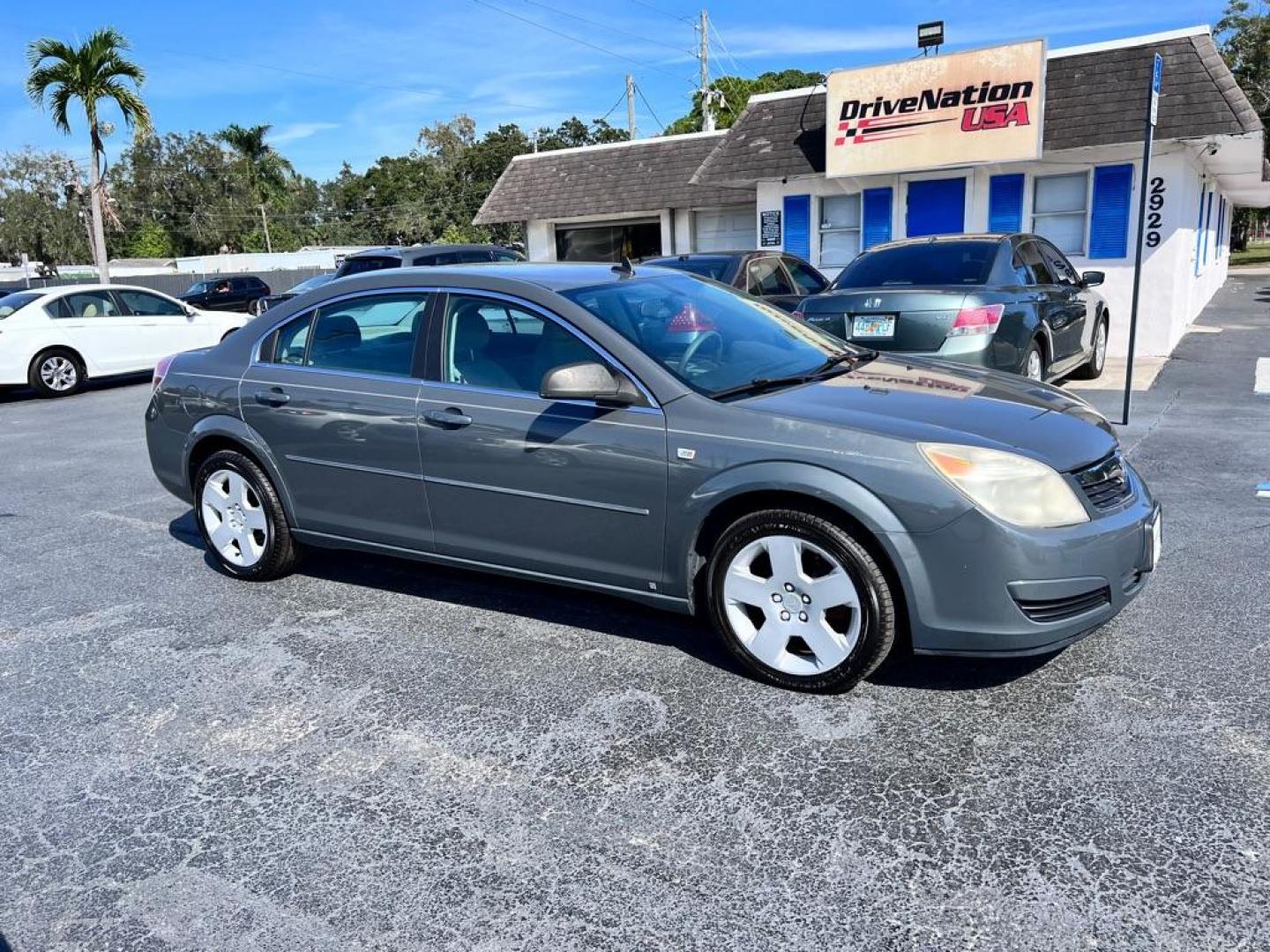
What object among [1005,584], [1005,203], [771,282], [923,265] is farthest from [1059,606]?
[1005,203]

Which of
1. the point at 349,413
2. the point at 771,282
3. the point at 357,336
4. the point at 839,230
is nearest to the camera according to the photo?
the point at 349,413

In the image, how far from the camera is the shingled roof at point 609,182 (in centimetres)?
2058

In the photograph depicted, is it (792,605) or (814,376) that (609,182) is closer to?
(814,376)

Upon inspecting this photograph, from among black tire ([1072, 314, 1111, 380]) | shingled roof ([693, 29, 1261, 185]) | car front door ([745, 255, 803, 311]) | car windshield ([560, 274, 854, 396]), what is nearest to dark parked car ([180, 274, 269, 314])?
shingled roof ([693, 29, 1261, 185])

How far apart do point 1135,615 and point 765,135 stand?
1366cm

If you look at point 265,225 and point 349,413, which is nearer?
point 349,413

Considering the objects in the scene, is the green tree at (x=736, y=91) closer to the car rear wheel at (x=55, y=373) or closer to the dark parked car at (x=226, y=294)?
the dark parked car at (x=226, y=294)

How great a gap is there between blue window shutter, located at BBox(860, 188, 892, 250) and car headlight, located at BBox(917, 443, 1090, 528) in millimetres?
13023

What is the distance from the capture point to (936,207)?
15.3m

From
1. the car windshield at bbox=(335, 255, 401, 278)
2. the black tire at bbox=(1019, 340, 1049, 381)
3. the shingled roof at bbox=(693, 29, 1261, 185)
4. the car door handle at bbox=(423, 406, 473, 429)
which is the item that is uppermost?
the shingled roof at bbox=(693, 29, 1261, 185)

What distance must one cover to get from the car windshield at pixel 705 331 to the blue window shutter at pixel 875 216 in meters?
11.8

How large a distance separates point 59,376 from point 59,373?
0.05 m

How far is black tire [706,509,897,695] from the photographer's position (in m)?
3.47

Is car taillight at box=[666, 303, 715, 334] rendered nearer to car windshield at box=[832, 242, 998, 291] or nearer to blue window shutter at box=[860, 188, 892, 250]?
car windshield at box=[832, 242, 998, 291]
